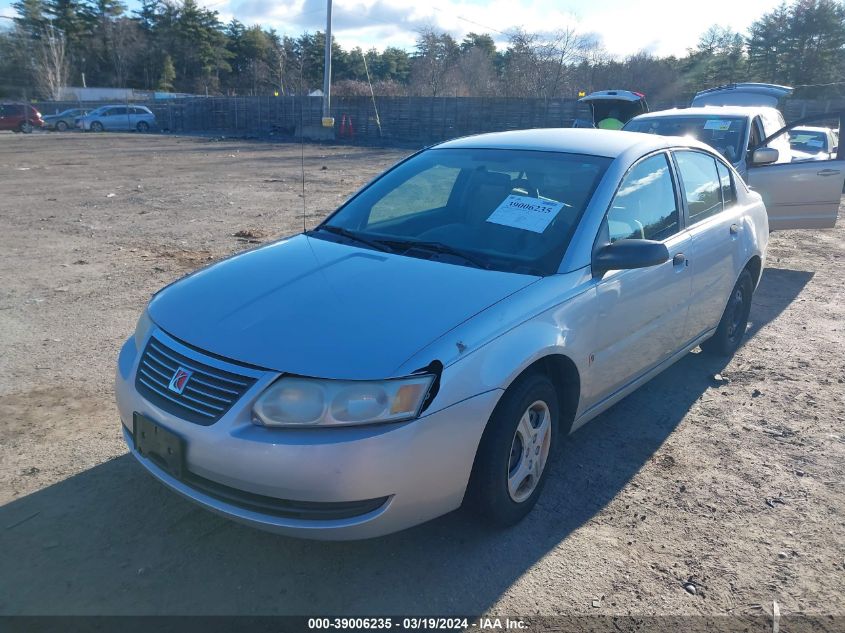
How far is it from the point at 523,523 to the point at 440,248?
4.60ft

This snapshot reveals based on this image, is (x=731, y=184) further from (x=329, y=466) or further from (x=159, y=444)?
(x=159, y=444)

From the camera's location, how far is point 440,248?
11.5 ft

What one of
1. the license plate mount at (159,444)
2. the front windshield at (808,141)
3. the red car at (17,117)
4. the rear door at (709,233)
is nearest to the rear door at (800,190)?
the rear door at (709,233)

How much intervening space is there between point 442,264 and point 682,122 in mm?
6946

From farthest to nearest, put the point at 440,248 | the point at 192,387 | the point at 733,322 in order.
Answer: the point at 733,322 → the point at 440,248 → the point at 192,387

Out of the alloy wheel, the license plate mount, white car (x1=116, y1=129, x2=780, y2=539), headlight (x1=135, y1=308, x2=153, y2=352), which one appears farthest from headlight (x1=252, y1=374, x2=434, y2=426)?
headlight (x1=135, y1=308, x2=153, y2=352)

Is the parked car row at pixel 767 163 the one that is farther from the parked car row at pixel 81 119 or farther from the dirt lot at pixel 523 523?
the parked car row at pixel 81 119

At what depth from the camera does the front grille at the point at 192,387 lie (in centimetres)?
256

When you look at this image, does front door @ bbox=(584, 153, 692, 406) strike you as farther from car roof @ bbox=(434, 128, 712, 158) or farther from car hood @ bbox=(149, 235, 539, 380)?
car hood @ bbox=(149, 235, 539, 380)

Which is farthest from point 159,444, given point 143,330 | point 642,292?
point 642,292

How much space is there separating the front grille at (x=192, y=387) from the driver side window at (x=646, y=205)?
2.12 meters

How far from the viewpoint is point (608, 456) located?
3.89 m

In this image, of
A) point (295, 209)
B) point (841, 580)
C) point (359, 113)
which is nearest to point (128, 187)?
point (295, 209)

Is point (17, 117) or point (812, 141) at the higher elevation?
point (812, 141)
